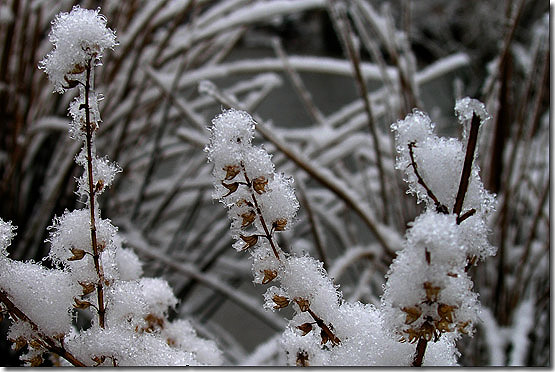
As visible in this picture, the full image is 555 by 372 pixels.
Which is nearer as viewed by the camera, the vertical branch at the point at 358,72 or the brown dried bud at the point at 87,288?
the brown dried bud at the point at 87,288

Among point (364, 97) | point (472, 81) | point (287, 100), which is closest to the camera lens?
point (364, 97)

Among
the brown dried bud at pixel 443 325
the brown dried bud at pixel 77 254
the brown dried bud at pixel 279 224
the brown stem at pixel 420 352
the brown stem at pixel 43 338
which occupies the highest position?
the brown dried bud at pixel 279 224

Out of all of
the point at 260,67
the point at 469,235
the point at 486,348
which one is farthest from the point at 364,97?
the point at 469,235

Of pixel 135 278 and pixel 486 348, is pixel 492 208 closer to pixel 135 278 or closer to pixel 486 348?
pixel 135 278

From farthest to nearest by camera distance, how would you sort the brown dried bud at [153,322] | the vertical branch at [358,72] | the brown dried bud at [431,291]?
the vertical branch at [358,72]
the brown dried bud at [153,322]
the brown dried bud at [431,291]

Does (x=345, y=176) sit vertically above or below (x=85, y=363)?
above

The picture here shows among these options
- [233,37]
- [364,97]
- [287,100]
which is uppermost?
[287,100]

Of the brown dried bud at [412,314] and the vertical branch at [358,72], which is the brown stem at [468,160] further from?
the vertical branch at [358,72]

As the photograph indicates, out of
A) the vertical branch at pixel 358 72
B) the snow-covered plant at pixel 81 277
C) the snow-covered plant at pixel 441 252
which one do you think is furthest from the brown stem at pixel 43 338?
the vertical branch at pixel 358 72
